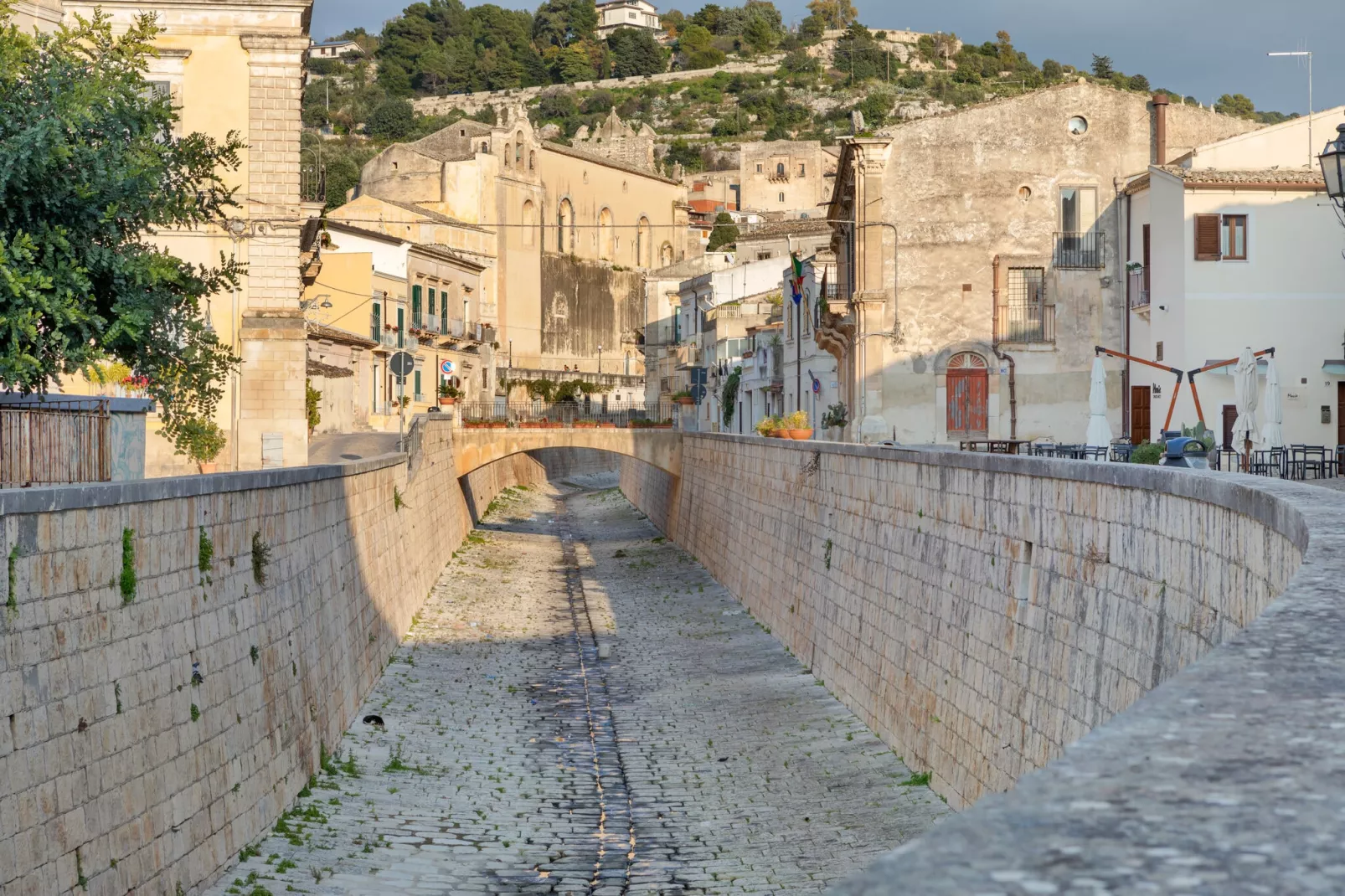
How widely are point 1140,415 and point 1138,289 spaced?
277 cm

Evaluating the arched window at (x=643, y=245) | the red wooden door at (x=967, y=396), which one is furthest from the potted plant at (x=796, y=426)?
the arched window at (x=643, y=245)

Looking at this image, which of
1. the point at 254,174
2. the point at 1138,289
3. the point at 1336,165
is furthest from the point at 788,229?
the point at 1336,165

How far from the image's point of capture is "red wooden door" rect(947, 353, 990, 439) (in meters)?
36.5

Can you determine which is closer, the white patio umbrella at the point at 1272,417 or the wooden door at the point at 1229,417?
the white patio umbrella at the point at 1272,417

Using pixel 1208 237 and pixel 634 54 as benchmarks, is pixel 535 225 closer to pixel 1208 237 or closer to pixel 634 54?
pixel 1208 237

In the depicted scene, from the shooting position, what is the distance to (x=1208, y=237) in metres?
30.2

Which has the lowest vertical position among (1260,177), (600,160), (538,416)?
(538,416)

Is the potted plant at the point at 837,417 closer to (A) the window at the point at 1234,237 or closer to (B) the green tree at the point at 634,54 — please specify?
(A) the window at the point at 1234,237

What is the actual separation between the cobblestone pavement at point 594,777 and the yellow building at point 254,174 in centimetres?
662

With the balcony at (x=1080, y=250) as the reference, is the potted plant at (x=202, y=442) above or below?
below

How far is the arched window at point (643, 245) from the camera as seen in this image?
99.3 metres

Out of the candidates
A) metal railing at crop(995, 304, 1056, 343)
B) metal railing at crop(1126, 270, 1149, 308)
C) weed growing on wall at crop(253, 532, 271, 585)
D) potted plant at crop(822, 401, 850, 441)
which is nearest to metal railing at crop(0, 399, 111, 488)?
weed growing on wall at crop(253, 532, 271, 585)

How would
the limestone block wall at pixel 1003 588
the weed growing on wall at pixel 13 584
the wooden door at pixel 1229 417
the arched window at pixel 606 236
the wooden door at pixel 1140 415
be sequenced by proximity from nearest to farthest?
the weed growing on wall at pixel 13 584 < the limestone block wall at pixel 1003 588 < the wooden door at pixel 1229 417 < the wooden door at pixel 1140 415 < the arched window at pixel 606 236

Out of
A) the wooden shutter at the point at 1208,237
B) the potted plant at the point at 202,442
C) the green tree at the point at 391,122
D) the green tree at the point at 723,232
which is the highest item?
the green tree at the point at 391,122
